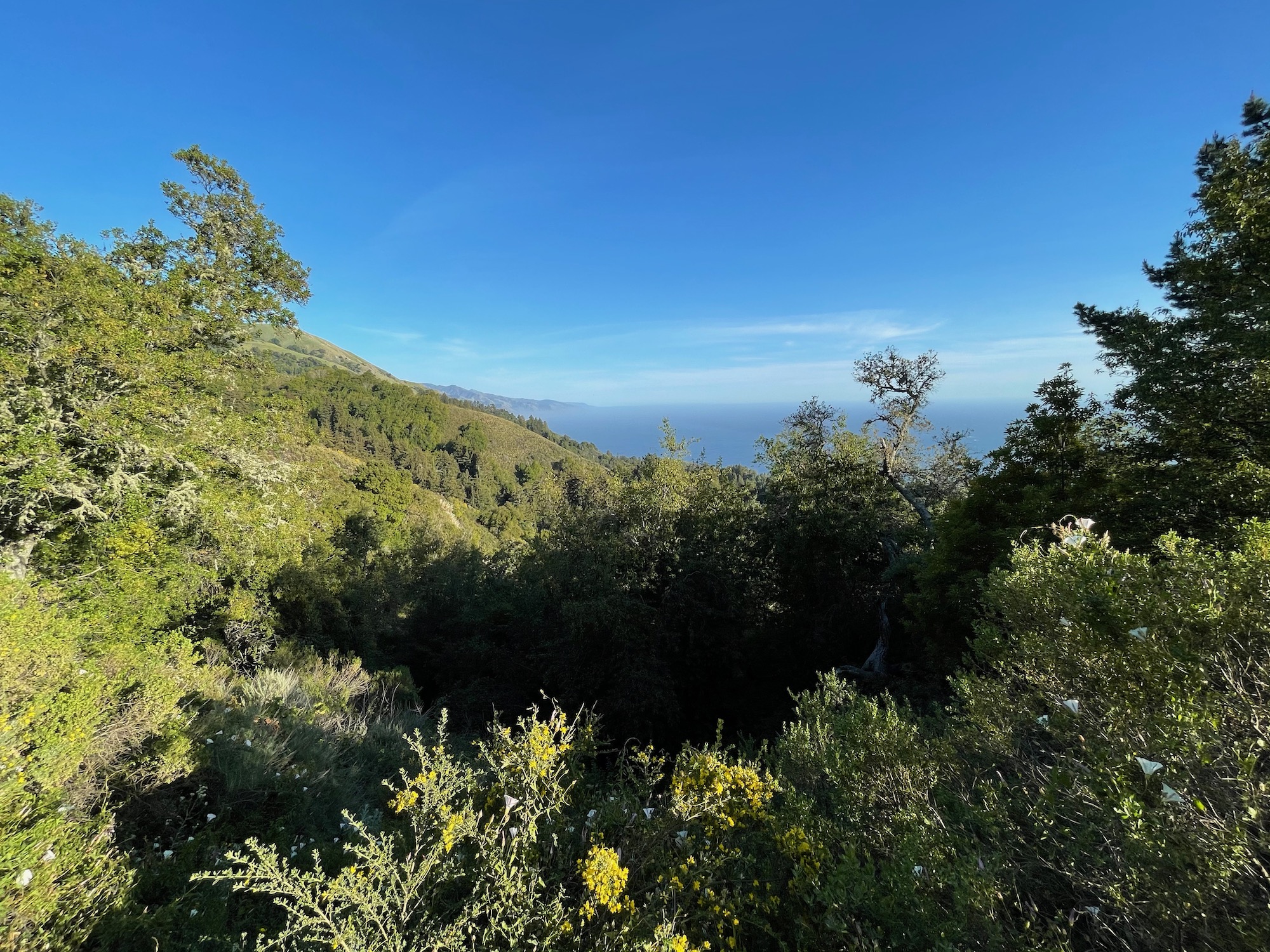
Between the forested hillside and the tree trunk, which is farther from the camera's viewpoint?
the tree trunk

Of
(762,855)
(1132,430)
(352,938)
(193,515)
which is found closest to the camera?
(352,938)

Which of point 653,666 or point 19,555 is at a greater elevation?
point 19,555

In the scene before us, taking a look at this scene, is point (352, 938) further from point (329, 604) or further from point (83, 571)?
point (329, 604)

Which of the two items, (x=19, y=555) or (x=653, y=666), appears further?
(x=653, y=666)

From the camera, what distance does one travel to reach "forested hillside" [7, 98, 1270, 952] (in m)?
2.22

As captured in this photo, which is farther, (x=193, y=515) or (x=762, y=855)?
(x=193, y=515)

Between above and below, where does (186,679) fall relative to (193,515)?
below

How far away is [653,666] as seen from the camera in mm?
9766

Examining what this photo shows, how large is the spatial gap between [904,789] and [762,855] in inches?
43.6

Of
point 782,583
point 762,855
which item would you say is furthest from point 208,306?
point 782,583

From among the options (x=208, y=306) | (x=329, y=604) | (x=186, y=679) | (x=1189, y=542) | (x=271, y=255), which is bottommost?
(x=329, y=604)

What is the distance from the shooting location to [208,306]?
9.58 metres

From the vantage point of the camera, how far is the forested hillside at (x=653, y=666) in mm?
2225

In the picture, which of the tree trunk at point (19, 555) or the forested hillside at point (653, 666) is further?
the tree trunk at point (19, 555)
